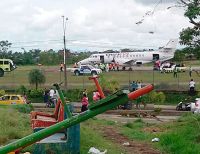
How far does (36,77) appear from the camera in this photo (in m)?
40.4

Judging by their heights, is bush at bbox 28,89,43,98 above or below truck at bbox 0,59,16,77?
below

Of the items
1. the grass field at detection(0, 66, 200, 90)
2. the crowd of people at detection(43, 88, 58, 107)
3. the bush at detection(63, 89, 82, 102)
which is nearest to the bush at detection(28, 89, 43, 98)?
the bush at detection(63, 89, 82, 102)

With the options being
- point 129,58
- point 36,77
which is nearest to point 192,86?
point 36,77

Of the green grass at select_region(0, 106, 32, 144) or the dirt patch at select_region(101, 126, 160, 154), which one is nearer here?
the green grass at select_region(0, 106, 32, 144)

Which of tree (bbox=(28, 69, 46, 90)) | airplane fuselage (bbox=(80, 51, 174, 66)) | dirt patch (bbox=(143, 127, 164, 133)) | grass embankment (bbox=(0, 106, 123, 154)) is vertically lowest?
dirt patch (bbox=(143, 127, 164, 133))

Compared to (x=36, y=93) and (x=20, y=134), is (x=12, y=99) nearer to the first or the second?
(x=36, y=93)

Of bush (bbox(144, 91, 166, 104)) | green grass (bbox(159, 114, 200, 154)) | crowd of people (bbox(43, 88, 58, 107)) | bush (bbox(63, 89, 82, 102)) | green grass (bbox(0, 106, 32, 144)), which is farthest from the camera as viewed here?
bush (bbox(63, 89, 82, 102))

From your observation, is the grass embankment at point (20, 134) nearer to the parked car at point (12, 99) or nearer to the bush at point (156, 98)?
the parked car at point (12, 99)

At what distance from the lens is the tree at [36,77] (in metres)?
40.0

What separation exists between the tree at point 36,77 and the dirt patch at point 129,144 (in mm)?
23837

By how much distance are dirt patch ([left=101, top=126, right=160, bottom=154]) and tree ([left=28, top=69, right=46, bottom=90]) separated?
2384 centimetres

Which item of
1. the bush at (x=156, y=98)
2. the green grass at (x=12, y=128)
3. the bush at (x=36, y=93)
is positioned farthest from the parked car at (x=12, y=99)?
the green grass at (x=12, y=128)

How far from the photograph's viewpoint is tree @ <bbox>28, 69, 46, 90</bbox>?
4000 centimetres

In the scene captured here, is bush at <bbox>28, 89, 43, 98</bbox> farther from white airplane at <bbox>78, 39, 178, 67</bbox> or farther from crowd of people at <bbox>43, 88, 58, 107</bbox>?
white airplane at <bbox>78, 39, 178, 67</bbox>
